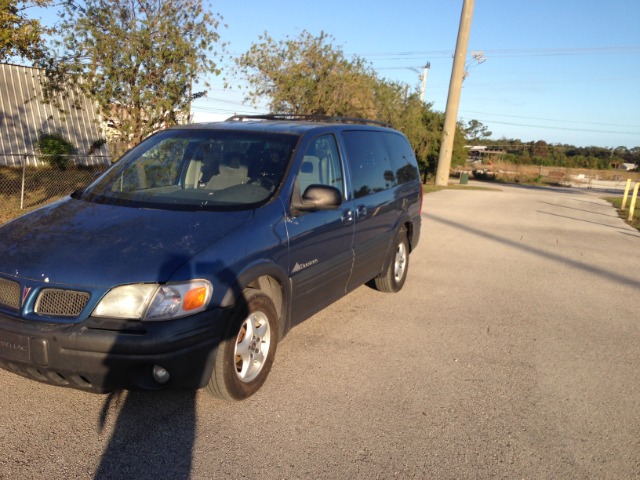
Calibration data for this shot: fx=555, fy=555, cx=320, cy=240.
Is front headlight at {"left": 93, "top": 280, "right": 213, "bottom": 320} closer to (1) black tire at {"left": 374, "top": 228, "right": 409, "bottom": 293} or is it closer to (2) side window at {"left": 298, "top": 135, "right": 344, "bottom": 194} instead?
(2) side window at {"left": 298, "top": 135, "right": 344, "bottom": 194}

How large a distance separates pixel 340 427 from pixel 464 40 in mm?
32057

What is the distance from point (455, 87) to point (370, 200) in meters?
29.4

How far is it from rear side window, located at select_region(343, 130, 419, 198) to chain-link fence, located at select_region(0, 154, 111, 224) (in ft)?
18.3

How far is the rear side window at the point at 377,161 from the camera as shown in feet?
17.5

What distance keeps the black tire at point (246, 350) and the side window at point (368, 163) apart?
1.82m

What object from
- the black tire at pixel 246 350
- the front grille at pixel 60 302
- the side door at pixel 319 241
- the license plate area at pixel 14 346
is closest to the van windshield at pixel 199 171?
the side door at pixel 319 241

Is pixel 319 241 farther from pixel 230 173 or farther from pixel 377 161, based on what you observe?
pixel 377 161

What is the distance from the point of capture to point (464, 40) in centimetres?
3180

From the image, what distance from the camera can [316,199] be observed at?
4180mm

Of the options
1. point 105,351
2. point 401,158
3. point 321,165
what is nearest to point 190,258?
point 105,351

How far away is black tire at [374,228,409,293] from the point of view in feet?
21.0

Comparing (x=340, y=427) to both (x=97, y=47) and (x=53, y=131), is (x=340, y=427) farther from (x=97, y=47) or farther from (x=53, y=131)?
(x=53, y=131)

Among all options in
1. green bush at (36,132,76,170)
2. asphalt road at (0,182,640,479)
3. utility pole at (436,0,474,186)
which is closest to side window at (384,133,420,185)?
asphalt road at (0,182,640,479)

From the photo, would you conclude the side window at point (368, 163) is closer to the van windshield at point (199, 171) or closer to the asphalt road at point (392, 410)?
the van windshield at point (199, 171)
